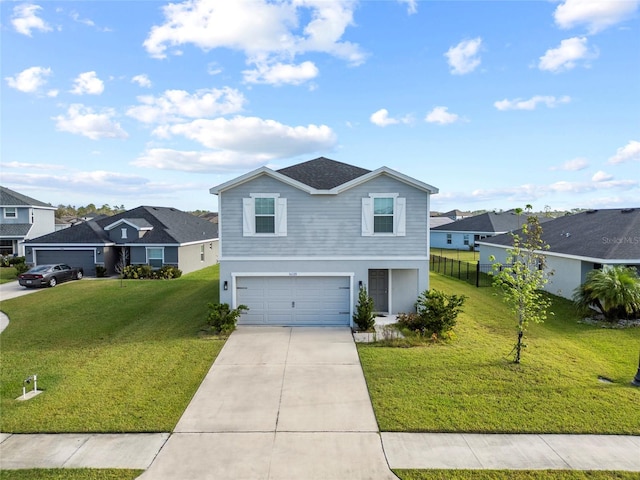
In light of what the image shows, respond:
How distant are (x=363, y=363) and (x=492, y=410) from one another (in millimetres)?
3594

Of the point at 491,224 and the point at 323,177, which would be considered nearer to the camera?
the point at 323,177

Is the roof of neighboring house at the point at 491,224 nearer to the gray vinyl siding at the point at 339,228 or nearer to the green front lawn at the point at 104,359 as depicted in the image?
the gray vinyl siding at the point at 339,228

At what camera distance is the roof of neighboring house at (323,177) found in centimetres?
1402

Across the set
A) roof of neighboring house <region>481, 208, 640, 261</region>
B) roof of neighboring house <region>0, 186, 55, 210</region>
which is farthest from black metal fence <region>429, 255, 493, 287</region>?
roof of neighboring house <region>0, 186, 55, 210</region>

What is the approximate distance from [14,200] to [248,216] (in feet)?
108

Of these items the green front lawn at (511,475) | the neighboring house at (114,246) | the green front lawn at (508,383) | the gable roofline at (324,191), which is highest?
the gable roofline at (324,191)

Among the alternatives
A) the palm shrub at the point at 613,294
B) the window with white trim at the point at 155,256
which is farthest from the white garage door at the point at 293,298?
the window with white trim at the point at 155,256

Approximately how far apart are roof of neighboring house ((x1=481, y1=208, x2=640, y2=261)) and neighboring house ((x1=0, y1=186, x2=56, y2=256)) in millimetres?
41425

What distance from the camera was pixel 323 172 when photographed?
765 inches

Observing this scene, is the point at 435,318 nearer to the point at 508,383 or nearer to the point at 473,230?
the point at 508,383

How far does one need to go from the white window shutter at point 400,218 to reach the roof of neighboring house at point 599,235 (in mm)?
9664

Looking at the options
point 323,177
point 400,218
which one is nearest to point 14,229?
point 323,177

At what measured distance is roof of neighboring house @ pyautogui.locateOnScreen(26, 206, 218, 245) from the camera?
27.7 m

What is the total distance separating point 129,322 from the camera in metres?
15.1
